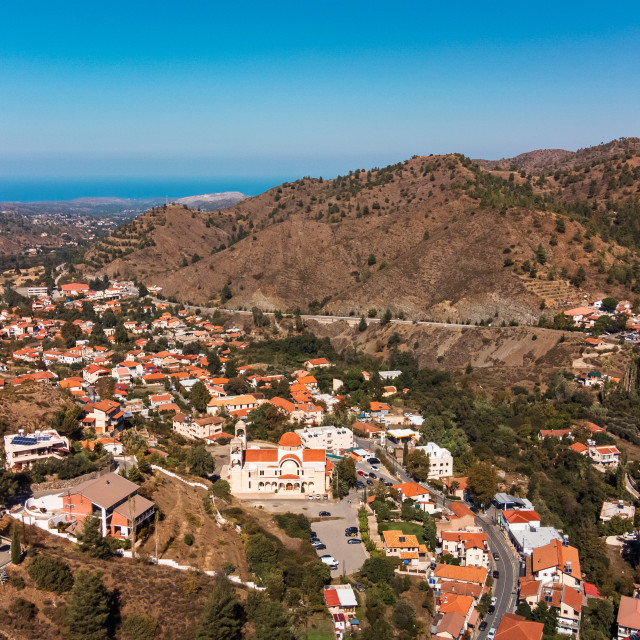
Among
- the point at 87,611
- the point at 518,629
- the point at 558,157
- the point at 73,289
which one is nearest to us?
the point at 87,611

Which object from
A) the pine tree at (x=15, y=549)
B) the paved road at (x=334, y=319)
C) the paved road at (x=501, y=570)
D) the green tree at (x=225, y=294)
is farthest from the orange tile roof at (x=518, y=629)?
the green tree at (x=225, y=294)

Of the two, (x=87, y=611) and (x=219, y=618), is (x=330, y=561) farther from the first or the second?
(x=87, y=611)

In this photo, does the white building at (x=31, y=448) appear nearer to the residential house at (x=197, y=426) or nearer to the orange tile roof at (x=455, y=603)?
the residential house at (x=197, y=426)

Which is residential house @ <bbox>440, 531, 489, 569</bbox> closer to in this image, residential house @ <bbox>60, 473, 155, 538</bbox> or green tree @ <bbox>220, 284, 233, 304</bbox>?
residential house @ <bbox>60, 473, 155, 538</bbox>

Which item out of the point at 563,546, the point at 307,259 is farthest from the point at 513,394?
the point at 307,259

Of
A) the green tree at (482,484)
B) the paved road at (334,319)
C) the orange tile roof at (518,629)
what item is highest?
the paved road at (334,319)

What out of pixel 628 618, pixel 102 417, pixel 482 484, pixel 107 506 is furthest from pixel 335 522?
pixel 102 417
